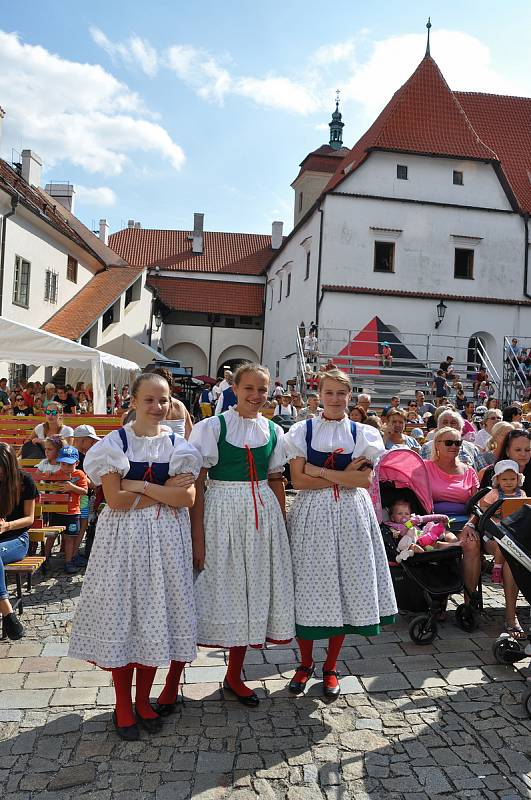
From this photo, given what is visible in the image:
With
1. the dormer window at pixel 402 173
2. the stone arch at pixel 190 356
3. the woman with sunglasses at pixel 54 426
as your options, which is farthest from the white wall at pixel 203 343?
the woman with sunglasses at pixel 54 426

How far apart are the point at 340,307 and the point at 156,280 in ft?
69.9

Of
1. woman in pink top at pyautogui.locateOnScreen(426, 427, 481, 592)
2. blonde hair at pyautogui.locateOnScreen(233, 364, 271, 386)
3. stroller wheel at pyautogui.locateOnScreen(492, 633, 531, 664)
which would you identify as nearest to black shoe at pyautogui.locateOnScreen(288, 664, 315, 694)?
stroller wheel at pyautogui.locateOnScreen(492, 633, 531, 664)

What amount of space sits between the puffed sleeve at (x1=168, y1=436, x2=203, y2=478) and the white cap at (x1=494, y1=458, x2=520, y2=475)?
3.13m

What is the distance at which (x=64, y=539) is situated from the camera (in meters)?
7.01

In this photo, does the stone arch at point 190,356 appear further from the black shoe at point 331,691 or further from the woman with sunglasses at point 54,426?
the black shoe at point 331,691

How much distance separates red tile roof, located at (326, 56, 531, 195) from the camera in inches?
1038

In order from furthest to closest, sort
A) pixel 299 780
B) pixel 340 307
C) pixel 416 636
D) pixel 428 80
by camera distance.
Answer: pixel 428 80 < pixel 340 307 < pixel 416 636 < pixel 299 780

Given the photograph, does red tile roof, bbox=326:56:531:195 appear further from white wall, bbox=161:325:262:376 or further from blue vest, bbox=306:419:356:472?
blue vest, bbox=306:419:356:472

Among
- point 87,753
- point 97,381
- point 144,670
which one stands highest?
point 97,381

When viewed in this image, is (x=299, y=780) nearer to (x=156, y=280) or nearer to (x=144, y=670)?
(x=144, y=670)

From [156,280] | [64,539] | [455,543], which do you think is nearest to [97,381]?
[64,539]

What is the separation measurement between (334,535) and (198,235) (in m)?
45.4

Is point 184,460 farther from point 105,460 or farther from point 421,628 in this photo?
point 421,628

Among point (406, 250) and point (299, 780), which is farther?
point (406, 250)
